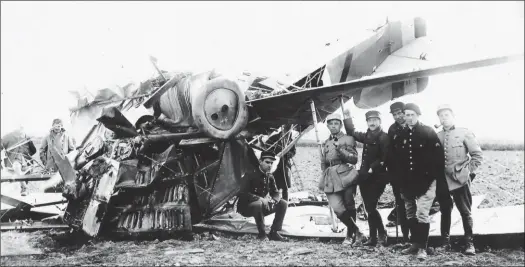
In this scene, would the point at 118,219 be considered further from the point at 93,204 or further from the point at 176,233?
the point at 176,233

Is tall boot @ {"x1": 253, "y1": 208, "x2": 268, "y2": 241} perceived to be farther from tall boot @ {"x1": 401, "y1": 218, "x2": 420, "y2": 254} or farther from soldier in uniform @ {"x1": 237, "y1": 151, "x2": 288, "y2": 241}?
tall boot @ {"x1": 401, "y1": 218, "x2": 420, "y2": 254}

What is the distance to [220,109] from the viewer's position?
6.93m

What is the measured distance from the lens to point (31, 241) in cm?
681

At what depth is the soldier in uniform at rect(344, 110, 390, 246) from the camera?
6.12 meters

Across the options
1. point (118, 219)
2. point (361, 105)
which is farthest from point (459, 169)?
point (118, 219)

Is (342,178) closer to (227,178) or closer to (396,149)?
(396,149)

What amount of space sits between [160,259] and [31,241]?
2930 mm

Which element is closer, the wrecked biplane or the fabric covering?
the fabric covering

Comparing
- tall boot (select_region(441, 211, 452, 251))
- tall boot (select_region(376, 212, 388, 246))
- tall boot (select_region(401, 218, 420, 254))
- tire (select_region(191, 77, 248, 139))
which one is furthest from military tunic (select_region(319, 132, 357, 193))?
tire (select_region(191, 77, 248, 139))

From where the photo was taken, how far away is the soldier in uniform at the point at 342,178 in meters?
6.36

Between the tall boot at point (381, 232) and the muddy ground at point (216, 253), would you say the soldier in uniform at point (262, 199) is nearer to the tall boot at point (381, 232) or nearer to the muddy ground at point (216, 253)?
the muddy ground at point (216, 253)

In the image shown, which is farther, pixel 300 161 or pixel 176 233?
pixel 300 161

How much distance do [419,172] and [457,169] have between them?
1.87 feet

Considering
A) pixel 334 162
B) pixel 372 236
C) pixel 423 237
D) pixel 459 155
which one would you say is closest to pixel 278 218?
pixel 334 162
